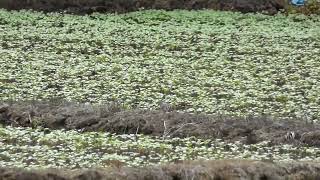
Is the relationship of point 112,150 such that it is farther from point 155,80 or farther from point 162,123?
point 155,80

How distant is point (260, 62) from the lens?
14.4 m

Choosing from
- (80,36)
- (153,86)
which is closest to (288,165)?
(153,86)

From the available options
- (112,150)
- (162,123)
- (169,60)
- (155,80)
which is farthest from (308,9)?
(112,150)

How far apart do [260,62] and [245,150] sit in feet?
21.9

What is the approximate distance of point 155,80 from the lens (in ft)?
40.4

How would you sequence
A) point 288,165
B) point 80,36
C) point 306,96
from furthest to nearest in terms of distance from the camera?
point 80,36 → point 306,96 → point 288,165

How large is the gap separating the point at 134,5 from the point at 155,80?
8497 millimetres

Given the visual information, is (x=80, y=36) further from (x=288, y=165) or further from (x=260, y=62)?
(x=288, y=165)

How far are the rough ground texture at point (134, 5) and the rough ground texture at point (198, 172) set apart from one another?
559 inches

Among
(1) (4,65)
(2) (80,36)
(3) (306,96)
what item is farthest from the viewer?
(2) (80,36)

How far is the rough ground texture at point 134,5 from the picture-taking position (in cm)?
2031

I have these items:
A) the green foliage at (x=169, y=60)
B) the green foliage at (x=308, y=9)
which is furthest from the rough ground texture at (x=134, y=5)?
the green foliage at (x=169, y=60)

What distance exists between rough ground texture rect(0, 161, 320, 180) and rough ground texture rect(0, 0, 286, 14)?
1419 cm

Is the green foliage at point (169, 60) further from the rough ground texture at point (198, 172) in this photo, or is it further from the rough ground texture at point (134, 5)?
the rough ground texture at point (198, 172)
